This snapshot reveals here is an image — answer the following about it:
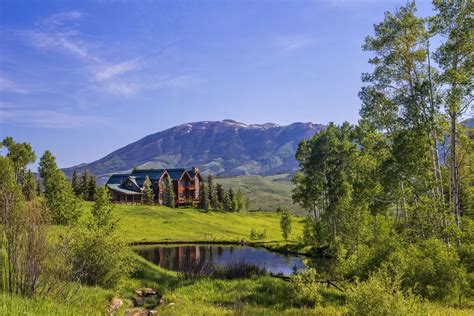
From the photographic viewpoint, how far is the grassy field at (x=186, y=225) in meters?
75.6

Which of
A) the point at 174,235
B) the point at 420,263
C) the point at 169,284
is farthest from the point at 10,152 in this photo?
the point at 420,263

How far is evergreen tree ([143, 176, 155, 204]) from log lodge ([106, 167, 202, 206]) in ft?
4.32

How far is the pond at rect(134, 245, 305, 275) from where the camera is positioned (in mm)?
49156

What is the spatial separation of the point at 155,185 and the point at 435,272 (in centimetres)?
11675

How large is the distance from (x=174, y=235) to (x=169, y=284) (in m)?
47.7

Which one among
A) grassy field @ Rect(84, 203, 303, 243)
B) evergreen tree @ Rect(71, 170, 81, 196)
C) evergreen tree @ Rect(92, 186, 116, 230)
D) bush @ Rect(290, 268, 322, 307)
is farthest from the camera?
evergreen tree @ Rect(71, 170, 81, 196)

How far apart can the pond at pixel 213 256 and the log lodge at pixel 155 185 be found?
188 feet

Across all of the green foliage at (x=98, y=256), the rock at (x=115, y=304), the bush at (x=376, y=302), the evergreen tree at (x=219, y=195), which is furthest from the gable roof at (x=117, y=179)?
the bush at (x=376, y=302)

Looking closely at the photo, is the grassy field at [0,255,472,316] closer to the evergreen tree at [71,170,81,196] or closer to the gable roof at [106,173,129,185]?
the evergreen tree at [71,170,81,196]

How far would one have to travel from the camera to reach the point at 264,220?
114 m

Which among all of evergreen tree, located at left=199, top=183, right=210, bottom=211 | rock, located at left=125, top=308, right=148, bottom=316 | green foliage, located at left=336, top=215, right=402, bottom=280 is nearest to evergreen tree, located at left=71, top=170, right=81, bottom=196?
evergreen tree, located at left=199, top=183, right=210, bottom=211

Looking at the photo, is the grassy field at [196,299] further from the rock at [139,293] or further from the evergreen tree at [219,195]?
the evergreen tree at [219,195]

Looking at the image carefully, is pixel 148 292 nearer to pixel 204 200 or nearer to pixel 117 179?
pixel 204 200

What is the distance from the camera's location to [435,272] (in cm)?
2047
